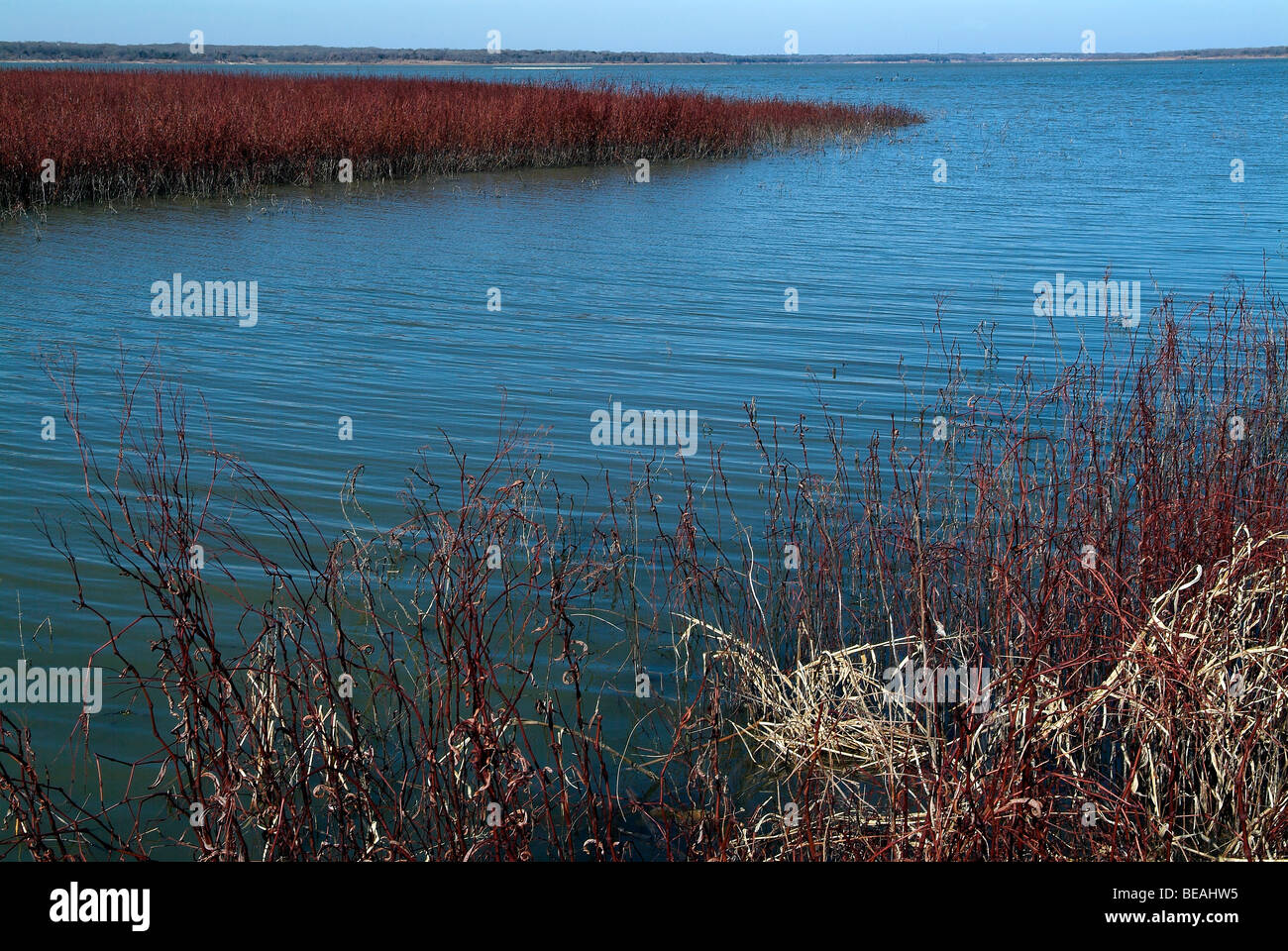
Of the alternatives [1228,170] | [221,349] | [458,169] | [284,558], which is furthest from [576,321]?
[1228,170]

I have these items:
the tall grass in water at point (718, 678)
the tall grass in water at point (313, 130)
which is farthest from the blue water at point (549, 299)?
the tall grass in water at point (313, 130)

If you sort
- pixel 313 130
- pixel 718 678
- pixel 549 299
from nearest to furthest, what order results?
pixel 718 678
pixel 549 299
pixel 313 130

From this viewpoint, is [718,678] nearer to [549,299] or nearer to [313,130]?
[549,299]

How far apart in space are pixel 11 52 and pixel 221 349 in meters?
108

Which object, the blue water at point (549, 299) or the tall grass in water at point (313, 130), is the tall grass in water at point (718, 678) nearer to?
the blue water at point (549, 299)

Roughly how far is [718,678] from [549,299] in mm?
6421

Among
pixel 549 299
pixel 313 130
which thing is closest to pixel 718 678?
pixel 549 299

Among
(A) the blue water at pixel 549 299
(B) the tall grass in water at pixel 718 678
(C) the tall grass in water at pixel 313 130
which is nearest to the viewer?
(B) the tall grass in water at pixel 718 678

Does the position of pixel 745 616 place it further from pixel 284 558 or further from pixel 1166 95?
pixel 1166 95

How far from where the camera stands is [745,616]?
13.9 ft

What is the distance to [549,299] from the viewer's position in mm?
9680

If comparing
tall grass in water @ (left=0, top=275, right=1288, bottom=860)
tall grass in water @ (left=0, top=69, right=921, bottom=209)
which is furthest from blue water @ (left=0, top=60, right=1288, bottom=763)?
tall grass in water @ (left=0, top=69, right=921, bottom=209)

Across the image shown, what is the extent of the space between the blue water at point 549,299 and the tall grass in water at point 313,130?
0.82 m

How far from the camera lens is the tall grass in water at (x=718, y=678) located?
253cm
